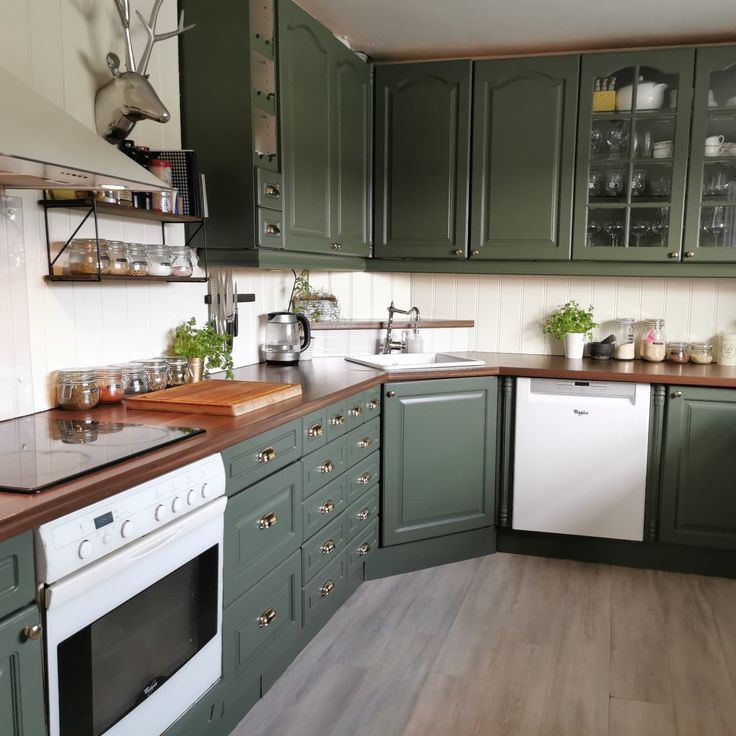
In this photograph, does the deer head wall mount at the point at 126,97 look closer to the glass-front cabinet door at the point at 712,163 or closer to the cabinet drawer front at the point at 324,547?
the cabinet drawer front at the point at 324,547

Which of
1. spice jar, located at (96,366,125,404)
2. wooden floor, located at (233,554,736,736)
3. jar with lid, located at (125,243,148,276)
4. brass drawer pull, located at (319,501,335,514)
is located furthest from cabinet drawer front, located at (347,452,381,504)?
jar with lid, located at (125,243,148,276)

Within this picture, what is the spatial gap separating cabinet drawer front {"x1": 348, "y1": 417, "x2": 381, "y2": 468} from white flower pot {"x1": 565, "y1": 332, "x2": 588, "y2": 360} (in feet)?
3.85

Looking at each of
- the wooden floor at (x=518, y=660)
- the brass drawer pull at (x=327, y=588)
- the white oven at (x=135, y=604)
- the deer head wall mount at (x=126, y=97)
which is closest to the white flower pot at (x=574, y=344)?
the wooden floor at (x=518, y=660)

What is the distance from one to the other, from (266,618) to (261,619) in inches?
1.4

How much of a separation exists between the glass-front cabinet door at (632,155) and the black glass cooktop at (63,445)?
2389 millimetres

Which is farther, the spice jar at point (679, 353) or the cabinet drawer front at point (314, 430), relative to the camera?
the spice jar at point (679, 353)

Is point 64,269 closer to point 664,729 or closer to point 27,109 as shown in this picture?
point 27,109

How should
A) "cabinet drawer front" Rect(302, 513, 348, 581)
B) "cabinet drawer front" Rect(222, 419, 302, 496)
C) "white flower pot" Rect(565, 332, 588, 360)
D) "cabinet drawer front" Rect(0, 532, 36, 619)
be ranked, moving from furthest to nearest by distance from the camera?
"white flower pot" Rect(565, 332, 588, 360), "cabinet drawer front" Rect(302, 513, 348, 581), "cabinet drawer front" Rect(222, 419, 302, 496), "cabinet drawer front" Rect(0, 532, 36, 619)

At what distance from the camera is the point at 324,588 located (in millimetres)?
2660

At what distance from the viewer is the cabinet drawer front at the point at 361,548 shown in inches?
115

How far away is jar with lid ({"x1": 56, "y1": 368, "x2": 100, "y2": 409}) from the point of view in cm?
213

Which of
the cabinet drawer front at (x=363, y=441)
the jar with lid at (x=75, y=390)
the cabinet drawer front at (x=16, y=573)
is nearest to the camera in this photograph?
the cabinet drawer front at (x=16, y=573)

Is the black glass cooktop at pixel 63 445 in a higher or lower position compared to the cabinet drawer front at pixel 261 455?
higher

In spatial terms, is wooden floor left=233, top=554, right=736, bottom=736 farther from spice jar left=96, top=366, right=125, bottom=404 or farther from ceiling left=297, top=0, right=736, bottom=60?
ceiling left=297, top=0, right=736, bottom=60
